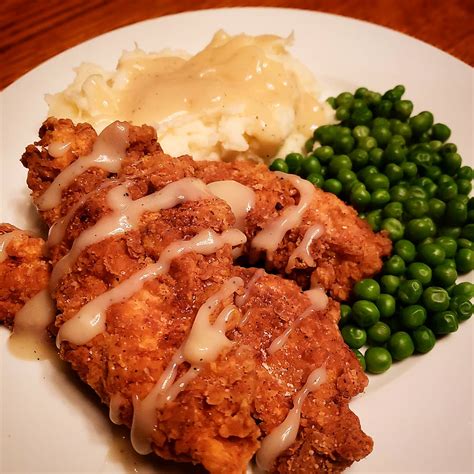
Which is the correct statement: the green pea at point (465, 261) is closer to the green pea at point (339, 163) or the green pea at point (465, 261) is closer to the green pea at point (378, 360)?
the green pea at point (378, 360)

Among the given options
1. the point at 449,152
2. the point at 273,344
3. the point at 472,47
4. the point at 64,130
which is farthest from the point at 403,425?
the point at 472,47

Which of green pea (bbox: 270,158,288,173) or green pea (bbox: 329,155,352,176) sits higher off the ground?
green pea (bbox: 329,155,352,176)

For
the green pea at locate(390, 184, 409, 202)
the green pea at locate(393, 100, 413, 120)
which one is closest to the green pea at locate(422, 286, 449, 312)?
the green pea at locate(390, 184, 409, 202)

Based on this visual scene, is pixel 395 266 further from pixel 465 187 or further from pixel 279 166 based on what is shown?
pixel 279 166

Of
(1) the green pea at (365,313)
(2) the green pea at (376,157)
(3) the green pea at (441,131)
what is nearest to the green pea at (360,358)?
(1) the green pea at (365,313)

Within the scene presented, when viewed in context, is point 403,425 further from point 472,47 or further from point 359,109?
point 472,47

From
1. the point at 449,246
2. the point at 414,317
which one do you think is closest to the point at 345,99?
the point at 449,246

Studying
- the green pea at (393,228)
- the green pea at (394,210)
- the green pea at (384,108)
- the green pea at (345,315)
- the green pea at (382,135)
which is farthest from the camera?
the green pea at (384,108)

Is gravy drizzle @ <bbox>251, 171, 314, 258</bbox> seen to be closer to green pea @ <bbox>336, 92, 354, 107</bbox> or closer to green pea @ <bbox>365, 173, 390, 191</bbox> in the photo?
green pea @ <bbox>365, 173, 390, 191</bbox>
